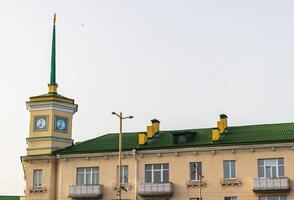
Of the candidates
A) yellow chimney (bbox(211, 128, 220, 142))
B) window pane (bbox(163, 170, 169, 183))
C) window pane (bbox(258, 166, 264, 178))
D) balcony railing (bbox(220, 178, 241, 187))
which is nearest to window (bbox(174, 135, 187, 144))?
yellow chimney (bbox(211, 128, 220, 142))

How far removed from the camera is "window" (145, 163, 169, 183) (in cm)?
6272

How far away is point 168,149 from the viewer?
62.8 metres

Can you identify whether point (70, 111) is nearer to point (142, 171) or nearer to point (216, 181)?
point (142, 171)

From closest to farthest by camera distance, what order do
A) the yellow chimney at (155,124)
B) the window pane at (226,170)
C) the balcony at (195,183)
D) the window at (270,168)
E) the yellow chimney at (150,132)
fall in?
1. the window at (270,168)
2. the window pane at (226,170)
3. the balcony at (195,183)
4. the yellow chimney at (150,132)
5. the yellow chimney at (155,124)

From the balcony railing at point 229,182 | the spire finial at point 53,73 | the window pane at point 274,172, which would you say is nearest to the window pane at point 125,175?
the balcony railing at point 229,182

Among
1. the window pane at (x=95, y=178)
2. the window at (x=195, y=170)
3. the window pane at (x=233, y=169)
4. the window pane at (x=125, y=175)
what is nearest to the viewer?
the window pane at (x=233, y=169)

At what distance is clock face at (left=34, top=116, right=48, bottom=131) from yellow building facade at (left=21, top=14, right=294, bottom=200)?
0.34 feet

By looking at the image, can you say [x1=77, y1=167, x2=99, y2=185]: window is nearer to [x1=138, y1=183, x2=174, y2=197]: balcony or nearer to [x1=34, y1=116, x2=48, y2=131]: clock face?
[x1=138, y1=183, x2=174, y2=197]: balcony

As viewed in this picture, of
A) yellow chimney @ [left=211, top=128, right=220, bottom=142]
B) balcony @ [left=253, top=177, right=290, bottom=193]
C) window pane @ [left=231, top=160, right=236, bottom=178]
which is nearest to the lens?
balcony @ [left=253, top=177, right=290, bottom=193]

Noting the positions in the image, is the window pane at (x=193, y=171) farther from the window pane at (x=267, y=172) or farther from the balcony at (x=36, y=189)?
the balcony at (x=36, y=189)

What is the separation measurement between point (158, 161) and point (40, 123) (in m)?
13.8

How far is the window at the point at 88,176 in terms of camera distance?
64688 millimetres

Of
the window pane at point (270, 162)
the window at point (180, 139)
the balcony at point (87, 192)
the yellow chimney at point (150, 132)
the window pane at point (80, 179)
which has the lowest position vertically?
the balcony at point (87, 192)

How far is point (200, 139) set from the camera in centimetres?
6391
